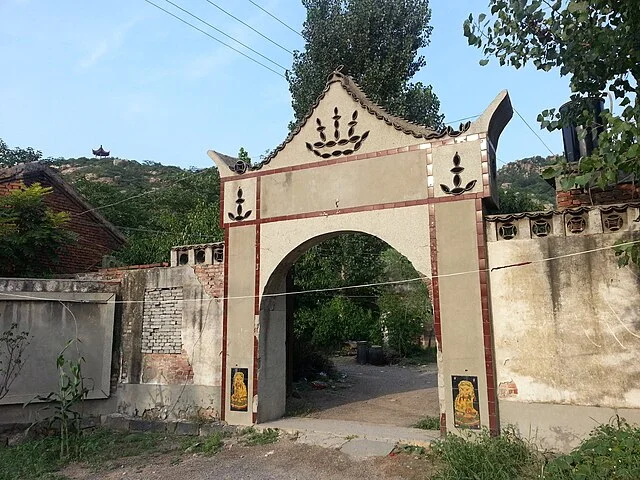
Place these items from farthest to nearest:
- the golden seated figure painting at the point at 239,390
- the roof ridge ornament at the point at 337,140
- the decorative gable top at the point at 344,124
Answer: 1. the golden seated figure painting at the point at 239,390
2. the roof ridge ornament at the point at 337,140
3. the decorative gable top at the point at 344,124

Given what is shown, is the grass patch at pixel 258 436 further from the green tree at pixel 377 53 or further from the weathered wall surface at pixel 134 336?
the green tree at pixel 377 53

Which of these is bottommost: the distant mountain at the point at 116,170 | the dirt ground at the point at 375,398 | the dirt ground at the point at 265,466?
the dirt ground at the point at 265,466

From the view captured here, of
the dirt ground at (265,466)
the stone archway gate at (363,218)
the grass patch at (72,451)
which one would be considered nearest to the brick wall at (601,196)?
the stone archway gate at (363,218)

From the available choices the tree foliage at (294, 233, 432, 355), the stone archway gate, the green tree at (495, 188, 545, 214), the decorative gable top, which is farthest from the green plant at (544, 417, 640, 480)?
the green tree at (495, 188, 545, 214)

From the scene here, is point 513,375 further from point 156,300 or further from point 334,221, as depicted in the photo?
point 156,300

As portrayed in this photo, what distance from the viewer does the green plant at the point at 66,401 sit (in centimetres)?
770

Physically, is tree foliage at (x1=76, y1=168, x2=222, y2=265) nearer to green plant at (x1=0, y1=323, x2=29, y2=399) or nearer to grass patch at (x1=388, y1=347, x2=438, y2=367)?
green plant at (x1=0, y1=323, x2=29, y2=399)

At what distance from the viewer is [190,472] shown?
6.50m

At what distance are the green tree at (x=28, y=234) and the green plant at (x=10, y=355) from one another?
1.86 metres

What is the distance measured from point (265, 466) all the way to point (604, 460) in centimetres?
397

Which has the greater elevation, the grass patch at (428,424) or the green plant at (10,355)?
the green plant at (10,355)

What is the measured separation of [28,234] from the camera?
9.98m

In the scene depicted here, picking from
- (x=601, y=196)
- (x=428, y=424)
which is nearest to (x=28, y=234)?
(x=428, y=424)

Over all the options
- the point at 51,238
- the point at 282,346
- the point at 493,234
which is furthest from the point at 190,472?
the point at 51,238
